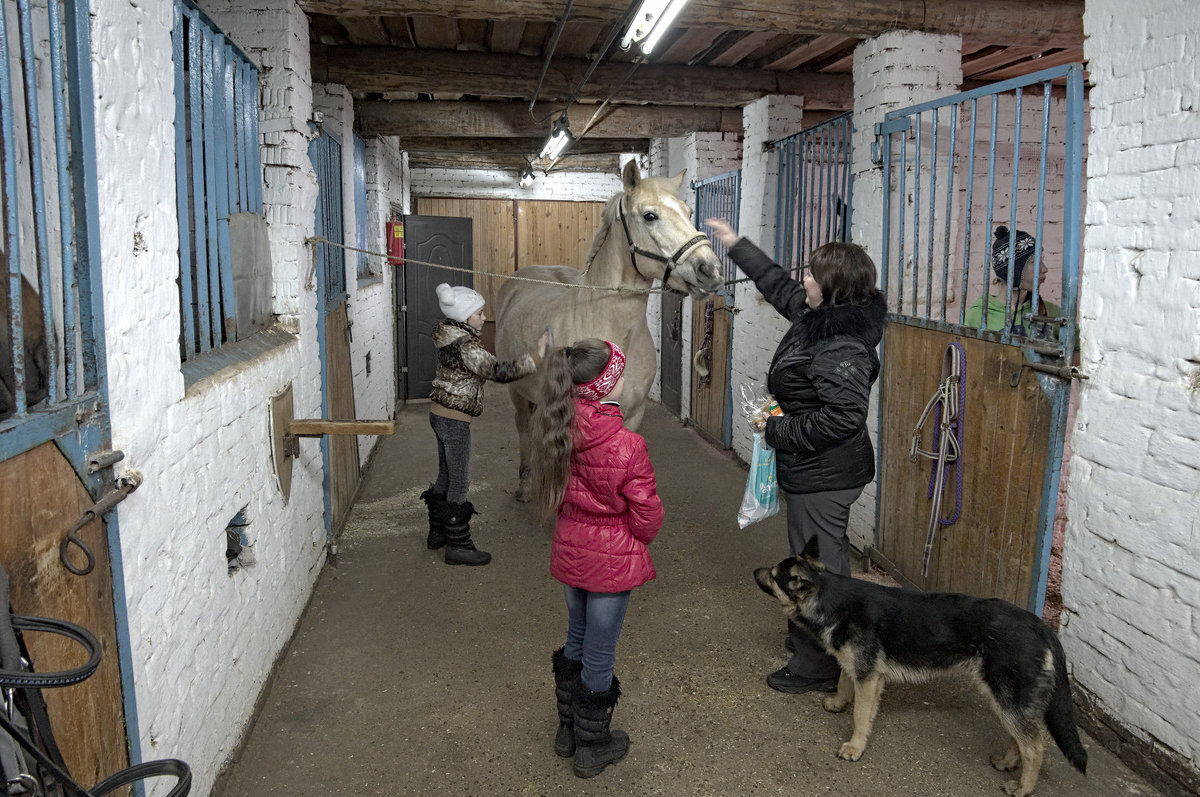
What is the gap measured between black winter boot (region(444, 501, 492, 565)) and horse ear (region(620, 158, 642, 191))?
192 centimetres

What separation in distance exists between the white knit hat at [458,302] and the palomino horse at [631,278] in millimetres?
453

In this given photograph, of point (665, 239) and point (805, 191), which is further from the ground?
point (805, 191)

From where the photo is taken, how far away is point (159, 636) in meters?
2.07

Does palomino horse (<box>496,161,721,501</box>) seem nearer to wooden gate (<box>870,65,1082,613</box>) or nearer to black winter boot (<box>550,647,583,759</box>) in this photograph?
wooden gate (<box>870,65,1082,613</box>)

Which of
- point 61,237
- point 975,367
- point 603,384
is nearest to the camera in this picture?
point 61,237

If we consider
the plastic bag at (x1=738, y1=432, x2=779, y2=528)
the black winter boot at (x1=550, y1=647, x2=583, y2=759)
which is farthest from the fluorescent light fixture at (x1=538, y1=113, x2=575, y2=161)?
the black winter boot at (x1=550, y1=647, x2=583, y2=759)

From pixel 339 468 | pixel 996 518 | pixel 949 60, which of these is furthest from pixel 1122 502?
pixel 339 468

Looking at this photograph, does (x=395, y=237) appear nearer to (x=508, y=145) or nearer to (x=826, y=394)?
(x=508, y=145)

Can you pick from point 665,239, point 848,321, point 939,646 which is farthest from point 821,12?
point 939,646

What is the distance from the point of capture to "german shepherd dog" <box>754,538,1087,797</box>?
245cm

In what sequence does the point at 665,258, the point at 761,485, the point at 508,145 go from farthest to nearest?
the point at 508,145 → the point at 665,258 → the point at 761,485

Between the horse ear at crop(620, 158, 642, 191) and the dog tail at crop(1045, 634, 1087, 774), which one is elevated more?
the horse ear at crop(620, 158, 642, 191)

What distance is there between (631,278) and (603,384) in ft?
6.46

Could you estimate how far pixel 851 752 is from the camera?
2.75 metres
